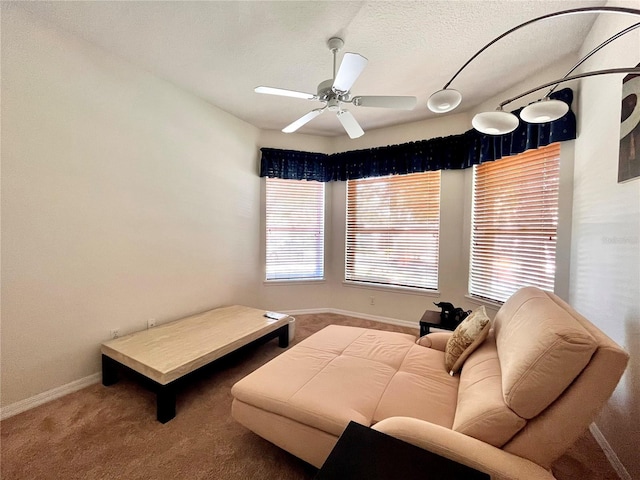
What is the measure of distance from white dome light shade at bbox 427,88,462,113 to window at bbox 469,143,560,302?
1.62 meters

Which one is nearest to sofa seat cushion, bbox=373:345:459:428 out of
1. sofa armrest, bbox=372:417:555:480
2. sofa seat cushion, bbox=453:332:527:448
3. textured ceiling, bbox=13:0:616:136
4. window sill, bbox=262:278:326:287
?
sofa seat cushion, bbox=453:332:527:448

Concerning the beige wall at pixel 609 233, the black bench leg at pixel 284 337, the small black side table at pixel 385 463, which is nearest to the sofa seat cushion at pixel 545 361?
the small black side table at pixel 385 463

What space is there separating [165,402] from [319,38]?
9.32 ft

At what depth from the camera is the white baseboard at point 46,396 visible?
1.73m

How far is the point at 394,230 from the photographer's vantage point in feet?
11.9

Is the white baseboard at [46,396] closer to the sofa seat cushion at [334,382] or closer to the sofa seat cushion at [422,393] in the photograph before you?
the sofa seat cushion at [334,382]

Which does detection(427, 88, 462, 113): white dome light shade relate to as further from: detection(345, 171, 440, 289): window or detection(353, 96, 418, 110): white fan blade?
detection(345, 171, 440, 289): window

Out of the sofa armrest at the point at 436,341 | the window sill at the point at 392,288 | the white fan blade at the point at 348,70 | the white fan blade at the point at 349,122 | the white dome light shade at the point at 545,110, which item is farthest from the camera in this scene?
the window sill at the point at 392,288

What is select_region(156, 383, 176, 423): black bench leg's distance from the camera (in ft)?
5.60

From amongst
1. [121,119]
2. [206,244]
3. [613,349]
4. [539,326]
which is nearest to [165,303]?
[206,244]

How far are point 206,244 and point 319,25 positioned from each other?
2.42 metres

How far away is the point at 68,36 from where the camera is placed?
76.5 inches

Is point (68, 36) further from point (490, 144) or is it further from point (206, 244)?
point (490, 144)

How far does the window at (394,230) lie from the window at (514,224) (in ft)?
1.62
